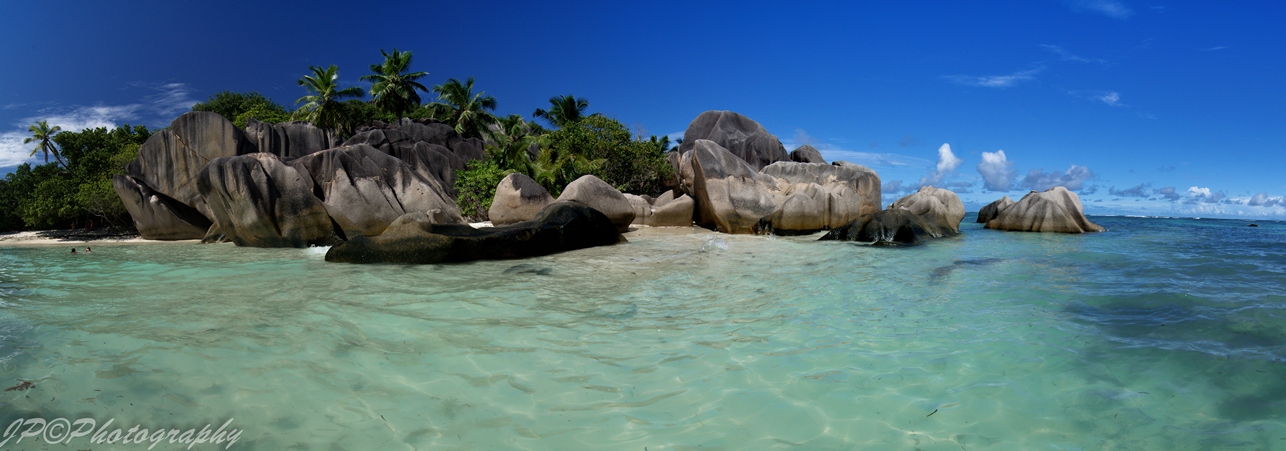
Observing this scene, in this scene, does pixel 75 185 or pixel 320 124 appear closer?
pixel 75 185

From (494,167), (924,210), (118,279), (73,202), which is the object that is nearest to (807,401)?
(118,279)

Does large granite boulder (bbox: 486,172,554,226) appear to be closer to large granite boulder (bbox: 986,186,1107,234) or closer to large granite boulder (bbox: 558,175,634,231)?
large granite boulder (bbox: 558,175,634,231)

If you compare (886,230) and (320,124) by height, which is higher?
(320,124)

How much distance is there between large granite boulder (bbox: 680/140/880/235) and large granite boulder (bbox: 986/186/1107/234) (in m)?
5.35

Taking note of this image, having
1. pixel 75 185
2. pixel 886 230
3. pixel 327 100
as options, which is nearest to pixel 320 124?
pixel 327 100

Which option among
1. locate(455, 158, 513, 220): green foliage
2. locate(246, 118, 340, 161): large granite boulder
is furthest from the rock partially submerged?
locate(246, 118, 340, 161): large granite boulder

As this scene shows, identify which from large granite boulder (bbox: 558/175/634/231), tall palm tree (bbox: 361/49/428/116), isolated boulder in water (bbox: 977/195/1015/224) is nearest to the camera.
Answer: large granite boulder (bbox: 558/175/634/231)

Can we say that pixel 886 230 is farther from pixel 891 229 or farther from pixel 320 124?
pixel 320 124

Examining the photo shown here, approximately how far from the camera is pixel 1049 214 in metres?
19.9

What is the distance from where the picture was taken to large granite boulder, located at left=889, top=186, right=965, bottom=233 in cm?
1955

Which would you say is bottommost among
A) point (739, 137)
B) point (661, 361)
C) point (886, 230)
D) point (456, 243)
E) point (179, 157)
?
point (661, 361)

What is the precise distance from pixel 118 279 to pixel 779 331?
8470mm

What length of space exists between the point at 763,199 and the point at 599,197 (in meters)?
5.49

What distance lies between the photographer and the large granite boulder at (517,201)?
55.2 feet
